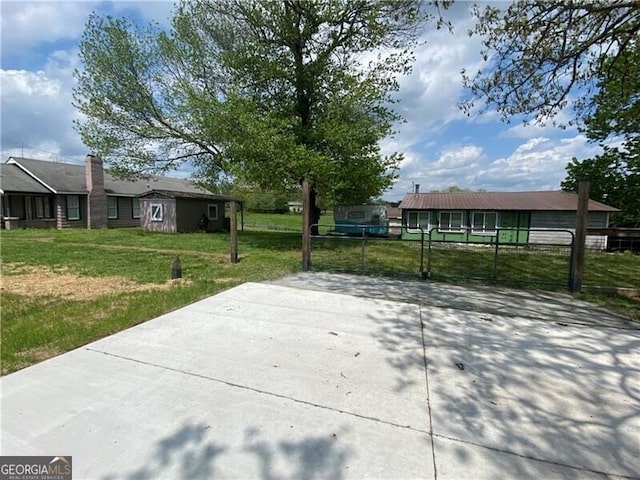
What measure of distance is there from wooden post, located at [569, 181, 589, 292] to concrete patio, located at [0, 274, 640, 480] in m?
1.76

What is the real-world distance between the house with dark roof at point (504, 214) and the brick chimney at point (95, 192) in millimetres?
19335

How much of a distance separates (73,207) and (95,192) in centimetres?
150

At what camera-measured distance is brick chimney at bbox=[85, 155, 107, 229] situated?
65.9ft

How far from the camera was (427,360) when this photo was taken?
312 centimetres

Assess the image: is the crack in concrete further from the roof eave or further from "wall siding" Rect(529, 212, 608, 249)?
the roof eave

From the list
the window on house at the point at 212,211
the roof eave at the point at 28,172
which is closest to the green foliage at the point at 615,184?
the window on house at the point at 212,211

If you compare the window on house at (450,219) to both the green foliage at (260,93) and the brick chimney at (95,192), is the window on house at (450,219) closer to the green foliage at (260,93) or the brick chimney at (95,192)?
the green foliage at (260,93)

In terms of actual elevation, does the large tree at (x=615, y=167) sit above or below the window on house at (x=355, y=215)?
above

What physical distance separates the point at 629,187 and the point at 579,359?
24328mm

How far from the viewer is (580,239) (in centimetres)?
566

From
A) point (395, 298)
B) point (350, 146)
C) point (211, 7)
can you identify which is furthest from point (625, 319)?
point (211, 7)

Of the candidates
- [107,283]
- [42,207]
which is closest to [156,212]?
[42,207]

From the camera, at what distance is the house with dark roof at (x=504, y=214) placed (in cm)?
1909

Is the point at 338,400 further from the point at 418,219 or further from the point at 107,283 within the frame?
the point at 418,219
